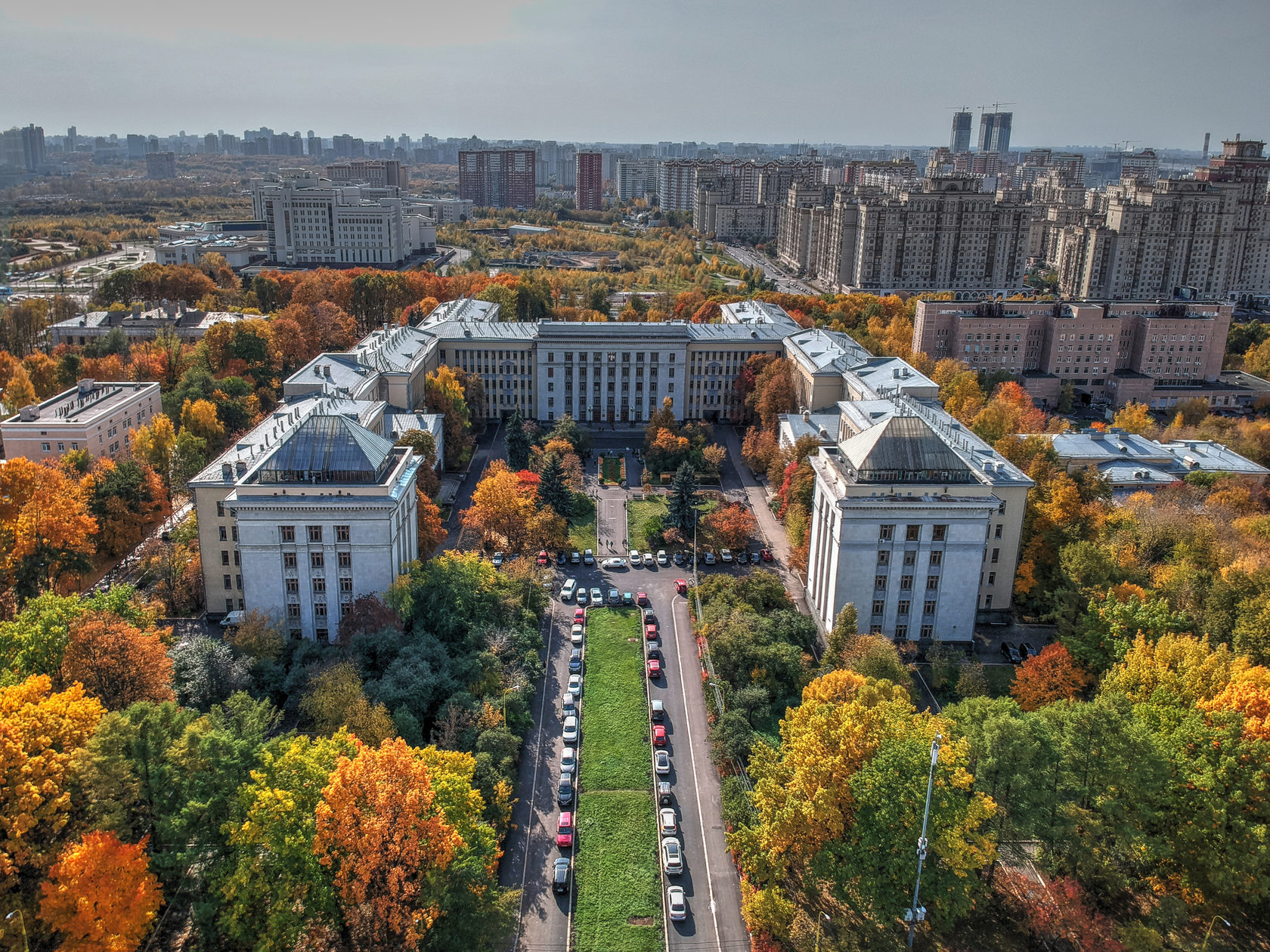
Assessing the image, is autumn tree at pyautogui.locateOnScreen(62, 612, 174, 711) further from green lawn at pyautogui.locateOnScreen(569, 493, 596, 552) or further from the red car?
green lawn at pyautogui.locateOnScreen(569, 493, 596, 552)

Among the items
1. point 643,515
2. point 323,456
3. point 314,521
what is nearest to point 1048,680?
point 643,515

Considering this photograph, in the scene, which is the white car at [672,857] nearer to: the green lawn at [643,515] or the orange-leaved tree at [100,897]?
the orange-leaved tree at [100,897]

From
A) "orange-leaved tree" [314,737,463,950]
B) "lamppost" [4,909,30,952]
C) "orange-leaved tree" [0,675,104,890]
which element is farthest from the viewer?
"orange-leaved tree" [0,675,104,890]

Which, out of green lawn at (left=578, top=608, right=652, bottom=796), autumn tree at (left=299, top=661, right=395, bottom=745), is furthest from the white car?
autumn tree at (left=299, top=661, right=395, bottom=745)

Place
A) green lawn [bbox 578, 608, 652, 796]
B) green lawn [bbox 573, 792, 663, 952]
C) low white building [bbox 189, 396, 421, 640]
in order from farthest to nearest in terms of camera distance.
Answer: low white building [bbox 189, 396, 421, 640]
green lawn [bbox 578, 608, 652, 796]
green lawn [bbox 573, 792, 663, 952]

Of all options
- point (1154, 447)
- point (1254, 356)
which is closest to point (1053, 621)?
point (1154, 447)

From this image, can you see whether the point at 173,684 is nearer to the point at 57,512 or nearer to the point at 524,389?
the point at 57,512
